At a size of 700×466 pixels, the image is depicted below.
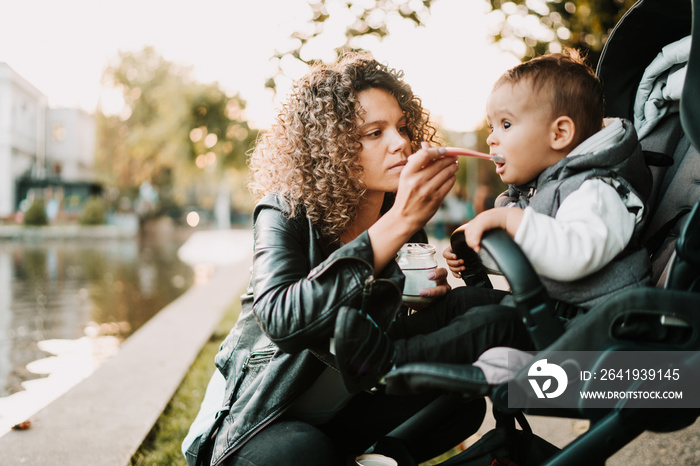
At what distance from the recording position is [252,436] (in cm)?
190

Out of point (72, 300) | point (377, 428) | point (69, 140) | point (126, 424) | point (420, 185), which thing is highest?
point (69, 140)

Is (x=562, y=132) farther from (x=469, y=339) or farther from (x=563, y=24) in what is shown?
(x=563, y=24)

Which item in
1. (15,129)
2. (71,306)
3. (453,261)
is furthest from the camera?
(15,129)

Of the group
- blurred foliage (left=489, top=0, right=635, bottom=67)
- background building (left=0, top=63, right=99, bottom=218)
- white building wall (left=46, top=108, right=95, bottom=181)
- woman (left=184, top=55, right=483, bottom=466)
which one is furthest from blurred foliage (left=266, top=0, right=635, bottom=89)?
white building wall (left=46, top=108, right=95, bottom=181)

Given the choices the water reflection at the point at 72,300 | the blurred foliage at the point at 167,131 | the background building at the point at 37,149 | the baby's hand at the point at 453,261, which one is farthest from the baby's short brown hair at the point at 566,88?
the background building at the point at 37,149

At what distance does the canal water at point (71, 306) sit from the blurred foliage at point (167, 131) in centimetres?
255

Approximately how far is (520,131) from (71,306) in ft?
23.6

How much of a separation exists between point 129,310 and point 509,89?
6.69 meters

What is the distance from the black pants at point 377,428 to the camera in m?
1.91

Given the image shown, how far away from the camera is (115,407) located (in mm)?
3475

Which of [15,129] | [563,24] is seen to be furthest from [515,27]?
[15,129]

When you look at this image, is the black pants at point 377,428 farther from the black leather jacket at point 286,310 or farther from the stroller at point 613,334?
the stroller at point 613,334

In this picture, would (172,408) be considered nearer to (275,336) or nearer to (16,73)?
(275,336)

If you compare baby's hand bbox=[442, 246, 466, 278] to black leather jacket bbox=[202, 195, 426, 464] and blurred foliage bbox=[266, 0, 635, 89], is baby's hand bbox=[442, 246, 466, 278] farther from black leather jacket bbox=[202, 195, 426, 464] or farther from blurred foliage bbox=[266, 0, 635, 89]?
blurred foliage bbox=[266, 0, 635, 89]
